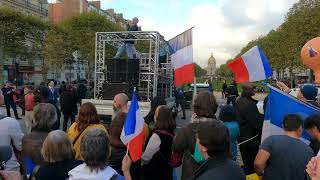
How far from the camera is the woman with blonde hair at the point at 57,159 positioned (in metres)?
3.43

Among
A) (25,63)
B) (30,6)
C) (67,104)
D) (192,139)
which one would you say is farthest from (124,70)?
(30,6)

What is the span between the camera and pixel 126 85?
12305 millimetres

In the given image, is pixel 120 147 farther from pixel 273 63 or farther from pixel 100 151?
pixel 273 63

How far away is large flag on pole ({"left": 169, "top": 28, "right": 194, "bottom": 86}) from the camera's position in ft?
21.5

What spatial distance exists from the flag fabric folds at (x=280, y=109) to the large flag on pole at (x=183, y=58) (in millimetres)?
1831

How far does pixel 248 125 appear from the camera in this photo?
6285 millimetres

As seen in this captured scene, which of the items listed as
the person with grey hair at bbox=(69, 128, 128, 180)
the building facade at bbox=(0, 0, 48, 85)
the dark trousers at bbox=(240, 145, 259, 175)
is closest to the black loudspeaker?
the dark trousers at bbox=(240, 145, 259, 175)

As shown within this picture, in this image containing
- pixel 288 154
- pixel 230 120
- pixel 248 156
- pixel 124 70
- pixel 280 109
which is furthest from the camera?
pixel 124 70

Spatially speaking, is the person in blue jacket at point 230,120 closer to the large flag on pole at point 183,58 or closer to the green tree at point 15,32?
the large flag on pole at point 183,58

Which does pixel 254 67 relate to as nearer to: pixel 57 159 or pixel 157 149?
pixel 157 149

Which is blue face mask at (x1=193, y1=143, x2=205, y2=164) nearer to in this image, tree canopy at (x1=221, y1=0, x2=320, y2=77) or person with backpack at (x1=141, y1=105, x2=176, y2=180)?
person with backpack at (x1=141, y1=105, x2=176, y2=180)

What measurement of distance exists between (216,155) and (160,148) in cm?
185

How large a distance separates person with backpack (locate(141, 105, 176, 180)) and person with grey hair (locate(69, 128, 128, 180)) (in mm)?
1323

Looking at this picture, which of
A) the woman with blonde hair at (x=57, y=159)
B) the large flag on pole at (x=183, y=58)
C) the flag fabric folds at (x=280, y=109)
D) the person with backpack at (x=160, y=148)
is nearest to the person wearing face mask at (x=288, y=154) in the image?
the flag fabric folds at (x=280, y=109)
